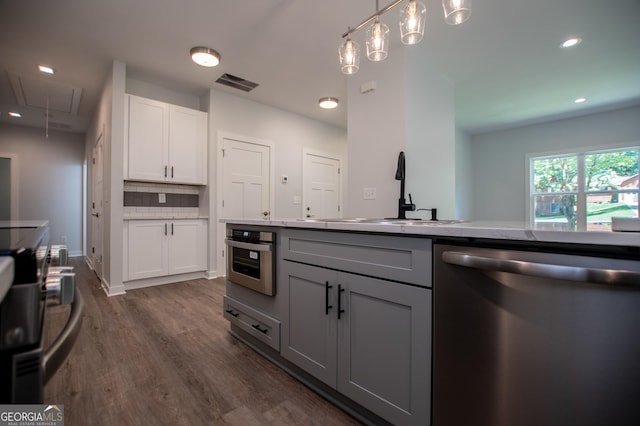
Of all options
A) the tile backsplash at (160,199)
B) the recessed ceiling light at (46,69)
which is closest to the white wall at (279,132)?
the tile backsplash at (160,199)

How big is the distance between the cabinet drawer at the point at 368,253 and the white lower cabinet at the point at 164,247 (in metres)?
2.63

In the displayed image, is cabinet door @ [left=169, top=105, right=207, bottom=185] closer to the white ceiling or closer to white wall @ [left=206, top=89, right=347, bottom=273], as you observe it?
white wall @ [left=206, top=89, right=347, bottom=273]

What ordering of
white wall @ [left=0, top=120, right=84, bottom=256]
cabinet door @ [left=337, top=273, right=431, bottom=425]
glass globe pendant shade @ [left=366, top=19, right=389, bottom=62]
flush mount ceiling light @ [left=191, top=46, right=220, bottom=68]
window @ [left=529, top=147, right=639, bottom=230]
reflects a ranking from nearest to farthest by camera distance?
cabinet door @ [left=337, top=273, right=431, bottom=425] < glass globe pendant shade @ [left=366, top=19, right=389, bottom=62] < flush mount ceiling light @ [left=191, top=46, right=220, bottom=68] < window @ [left=529, top=147, right=639, bottom=230] < white wall @ [left=0, top=120, right=84, bottom=256]

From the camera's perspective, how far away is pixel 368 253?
1.21 metres

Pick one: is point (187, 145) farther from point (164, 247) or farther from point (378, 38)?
point (378, 38)

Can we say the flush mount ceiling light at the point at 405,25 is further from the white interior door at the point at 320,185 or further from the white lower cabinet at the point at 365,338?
the white interior door at the point at 320,185

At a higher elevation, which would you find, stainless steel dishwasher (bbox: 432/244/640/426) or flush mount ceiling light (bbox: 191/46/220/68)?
flush mount ceiling light (bbox: 191/46/220/68)

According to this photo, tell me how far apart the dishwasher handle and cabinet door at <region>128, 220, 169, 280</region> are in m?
3.52

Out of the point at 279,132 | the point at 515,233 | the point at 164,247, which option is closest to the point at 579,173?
the point at 279,132

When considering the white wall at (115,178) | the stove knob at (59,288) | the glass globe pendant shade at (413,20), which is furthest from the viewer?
the white wall at (115,178)

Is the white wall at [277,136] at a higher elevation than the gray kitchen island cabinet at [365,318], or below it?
higher

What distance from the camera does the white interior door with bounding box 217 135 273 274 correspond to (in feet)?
13.3

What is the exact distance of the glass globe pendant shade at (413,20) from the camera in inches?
57.1

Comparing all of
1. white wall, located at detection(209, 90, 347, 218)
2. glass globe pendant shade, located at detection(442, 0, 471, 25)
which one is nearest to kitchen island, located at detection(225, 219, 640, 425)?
glass globe pendant shade, located at detection(442, 0, 471, 25)
